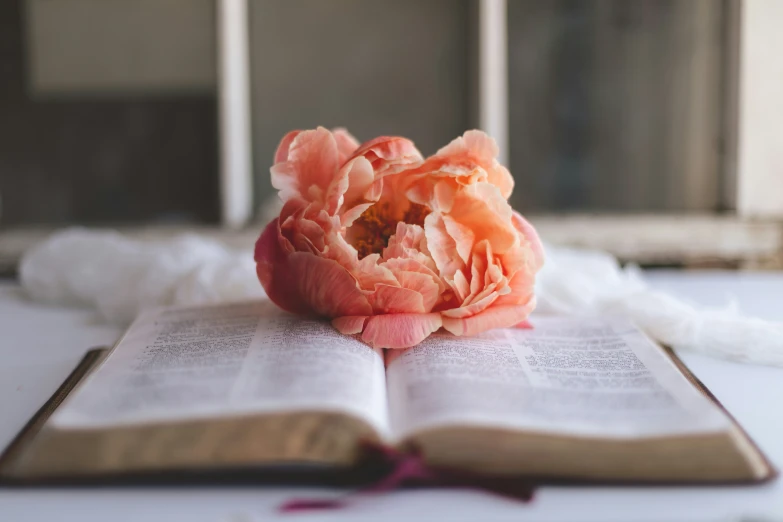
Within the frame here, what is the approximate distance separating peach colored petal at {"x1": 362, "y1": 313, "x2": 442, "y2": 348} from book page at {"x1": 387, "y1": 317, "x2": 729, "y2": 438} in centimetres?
1

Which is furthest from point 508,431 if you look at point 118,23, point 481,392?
point 118,23

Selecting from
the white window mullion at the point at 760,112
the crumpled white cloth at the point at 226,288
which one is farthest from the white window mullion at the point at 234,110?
the white window mullion at the point at 760,112

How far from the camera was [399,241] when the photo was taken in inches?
22.5

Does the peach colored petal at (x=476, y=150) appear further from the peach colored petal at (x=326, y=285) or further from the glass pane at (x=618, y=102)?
the glass pane at (x=618, y=102)

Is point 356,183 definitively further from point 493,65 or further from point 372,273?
point 493,65

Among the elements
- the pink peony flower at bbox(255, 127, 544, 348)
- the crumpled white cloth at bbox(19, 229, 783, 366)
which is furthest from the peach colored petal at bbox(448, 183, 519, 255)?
the crumpled white cloth at bbox(19, 229, 783, 366)

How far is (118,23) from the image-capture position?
1.34m

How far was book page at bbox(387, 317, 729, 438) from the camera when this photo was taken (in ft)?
1.40

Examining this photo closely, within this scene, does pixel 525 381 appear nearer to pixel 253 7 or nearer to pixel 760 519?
pixel 760 519

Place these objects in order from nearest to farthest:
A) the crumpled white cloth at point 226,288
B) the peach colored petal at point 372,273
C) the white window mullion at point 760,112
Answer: the peach colored petal at point 372,273 → the crumpled white cloth at point 226,288 → the white window mullion at point 760,112

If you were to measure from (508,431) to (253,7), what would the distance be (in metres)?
1.15

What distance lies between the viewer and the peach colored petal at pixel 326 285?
1.83ft

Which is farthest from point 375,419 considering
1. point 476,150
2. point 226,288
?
point 226,288

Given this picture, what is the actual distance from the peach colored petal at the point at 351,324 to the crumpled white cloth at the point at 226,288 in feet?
0.82
